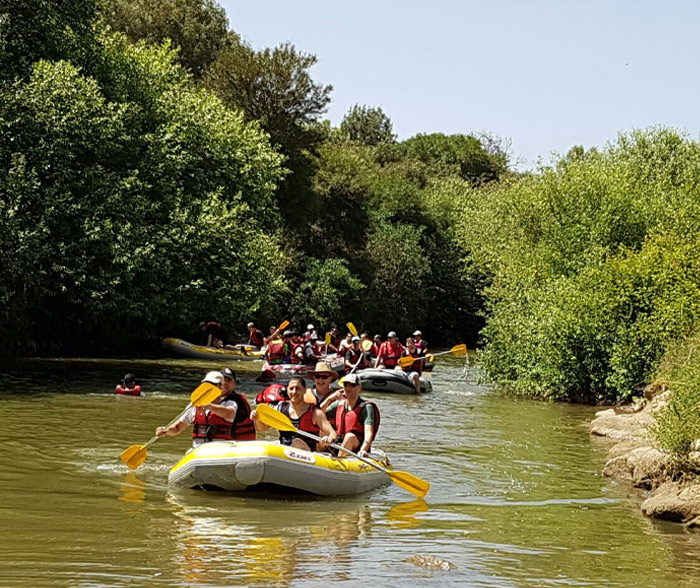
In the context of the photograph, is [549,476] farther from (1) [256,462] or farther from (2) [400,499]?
(1) [256,462]

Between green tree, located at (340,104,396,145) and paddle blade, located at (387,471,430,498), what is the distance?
71523mm

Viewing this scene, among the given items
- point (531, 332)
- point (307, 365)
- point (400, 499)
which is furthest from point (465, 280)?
point (400, 499)

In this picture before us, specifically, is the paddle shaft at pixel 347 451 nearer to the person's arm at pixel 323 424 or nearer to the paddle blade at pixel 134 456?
the person's arm at pixel 323 424

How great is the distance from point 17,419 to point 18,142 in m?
9.18

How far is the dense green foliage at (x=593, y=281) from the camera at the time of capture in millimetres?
22641

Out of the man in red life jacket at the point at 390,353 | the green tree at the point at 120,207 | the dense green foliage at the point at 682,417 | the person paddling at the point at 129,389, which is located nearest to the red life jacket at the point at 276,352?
the green tree at the point at 120,207

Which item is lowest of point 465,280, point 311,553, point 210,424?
point 311,553

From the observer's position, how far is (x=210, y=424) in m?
12.1

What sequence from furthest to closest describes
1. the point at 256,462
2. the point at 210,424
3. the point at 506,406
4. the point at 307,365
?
1. the point at 307,365
2. the point at 506,406
3. the point at 210,424
4. the point at 256,462

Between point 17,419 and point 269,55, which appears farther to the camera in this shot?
point 269,55

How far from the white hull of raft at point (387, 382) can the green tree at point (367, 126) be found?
190 feet

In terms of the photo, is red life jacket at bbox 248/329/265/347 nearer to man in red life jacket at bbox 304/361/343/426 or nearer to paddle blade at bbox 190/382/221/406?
man in red life jacket at bbox 304/361/343/426

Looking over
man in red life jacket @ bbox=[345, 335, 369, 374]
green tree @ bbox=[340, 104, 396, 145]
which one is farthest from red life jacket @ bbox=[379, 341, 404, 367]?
green tree @ bbox=[340, 104, 396, 145]

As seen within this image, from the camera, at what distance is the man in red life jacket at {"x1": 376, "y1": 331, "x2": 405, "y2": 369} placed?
91.4 feet
